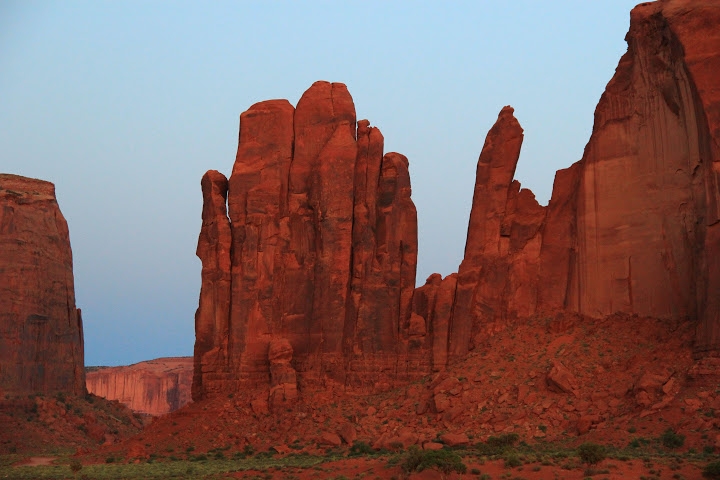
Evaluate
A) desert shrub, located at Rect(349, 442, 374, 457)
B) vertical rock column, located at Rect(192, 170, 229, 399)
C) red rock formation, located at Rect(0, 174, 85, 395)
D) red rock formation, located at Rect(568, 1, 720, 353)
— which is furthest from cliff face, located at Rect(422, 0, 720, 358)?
red rock formation, located at Rect(0, 174, 85, 395)

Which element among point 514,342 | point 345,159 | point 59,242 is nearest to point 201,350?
point 345,159

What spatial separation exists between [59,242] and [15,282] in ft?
23.6

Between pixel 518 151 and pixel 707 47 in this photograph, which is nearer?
pixel 707 47

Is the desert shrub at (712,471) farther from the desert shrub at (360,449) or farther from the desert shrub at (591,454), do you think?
the desert shrub at (360,449)

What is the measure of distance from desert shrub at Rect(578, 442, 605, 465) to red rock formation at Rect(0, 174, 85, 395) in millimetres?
52495

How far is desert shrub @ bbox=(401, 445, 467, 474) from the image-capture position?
45688 millimetres

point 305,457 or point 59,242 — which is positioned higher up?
point 59,242

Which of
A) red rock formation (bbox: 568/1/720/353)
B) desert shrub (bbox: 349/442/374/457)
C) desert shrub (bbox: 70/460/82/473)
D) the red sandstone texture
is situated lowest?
desert shrub (bbox: 70/460/82/473)

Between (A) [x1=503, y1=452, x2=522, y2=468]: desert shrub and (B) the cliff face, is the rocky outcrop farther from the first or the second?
(A) [x1=503, y1=452, x2=522, y2=468]: desert shrub

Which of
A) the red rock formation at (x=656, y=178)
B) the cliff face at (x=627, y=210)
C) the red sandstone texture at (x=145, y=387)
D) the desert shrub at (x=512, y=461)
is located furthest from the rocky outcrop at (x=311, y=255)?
the red sandstone texture at (x=145, y=387)

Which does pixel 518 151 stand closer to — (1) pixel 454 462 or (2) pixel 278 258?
(2) pixel 278 258

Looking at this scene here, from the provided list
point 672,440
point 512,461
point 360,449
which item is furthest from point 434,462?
point 672,440

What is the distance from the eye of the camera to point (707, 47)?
182 feet

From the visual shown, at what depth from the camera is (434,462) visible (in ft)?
150
